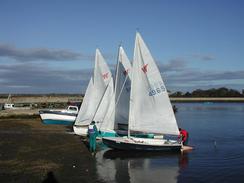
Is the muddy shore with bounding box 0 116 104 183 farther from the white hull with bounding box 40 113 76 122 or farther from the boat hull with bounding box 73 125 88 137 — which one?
the white hull with bounding box 40 113 76 122

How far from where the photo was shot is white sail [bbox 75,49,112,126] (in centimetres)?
3384

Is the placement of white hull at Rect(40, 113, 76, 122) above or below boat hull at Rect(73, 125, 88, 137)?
above

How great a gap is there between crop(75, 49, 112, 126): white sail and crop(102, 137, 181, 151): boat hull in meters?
9.55

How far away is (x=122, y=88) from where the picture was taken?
94.9 feet

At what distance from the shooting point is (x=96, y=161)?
2223 cm

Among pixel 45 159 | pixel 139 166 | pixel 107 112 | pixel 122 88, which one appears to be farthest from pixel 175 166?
pixel 122 88

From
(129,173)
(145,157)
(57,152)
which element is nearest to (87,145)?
(57,152)

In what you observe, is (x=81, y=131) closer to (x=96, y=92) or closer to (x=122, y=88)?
(x=96, y=92)

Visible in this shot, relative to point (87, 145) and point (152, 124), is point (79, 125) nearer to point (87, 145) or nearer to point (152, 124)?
point (87, 145)

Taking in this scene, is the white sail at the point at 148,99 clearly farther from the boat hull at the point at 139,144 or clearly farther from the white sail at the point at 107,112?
the white sail at the point at 107,112

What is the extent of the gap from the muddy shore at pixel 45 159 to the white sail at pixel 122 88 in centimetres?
395

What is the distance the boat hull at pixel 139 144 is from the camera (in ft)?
80.8

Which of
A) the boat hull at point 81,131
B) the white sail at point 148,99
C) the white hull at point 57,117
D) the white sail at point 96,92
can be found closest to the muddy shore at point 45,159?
the boat hull at point 81,131

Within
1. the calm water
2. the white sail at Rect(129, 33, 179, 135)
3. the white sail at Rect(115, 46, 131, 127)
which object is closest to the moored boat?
the white sail at Rect(115, 46, 131, 127)
